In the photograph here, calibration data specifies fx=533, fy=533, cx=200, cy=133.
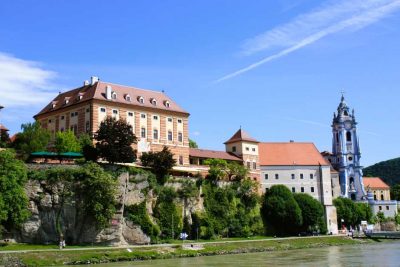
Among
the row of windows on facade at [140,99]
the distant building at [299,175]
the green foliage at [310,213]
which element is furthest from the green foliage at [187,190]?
the distant building at [299,175]

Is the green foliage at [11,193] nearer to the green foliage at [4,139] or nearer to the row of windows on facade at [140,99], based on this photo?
the green foliage at [4,139]

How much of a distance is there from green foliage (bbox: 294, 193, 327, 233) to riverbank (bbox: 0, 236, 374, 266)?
10873 millimetres

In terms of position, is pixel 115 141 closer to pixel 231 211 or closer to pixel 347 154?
pixel 231 211

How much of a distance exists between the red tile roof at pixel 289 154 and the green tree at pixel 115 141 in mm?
41061

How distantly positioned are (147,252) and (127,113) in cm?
2820

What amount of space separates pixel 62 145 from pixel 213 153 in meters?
31.0

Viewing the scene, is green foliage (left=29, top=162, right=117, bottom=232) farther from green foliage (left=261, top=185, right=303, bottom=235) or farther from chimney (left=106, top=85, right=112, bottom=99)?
green foliage (left=261, top=185, right=303, bottom=235)

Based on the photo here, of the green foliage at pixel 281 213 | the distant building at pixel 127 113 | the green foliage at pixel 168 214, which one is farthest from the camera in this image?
the green foliage at pixel 281 213

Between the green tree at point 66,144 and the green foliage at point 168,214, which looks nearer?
the green foliage at point 168,214

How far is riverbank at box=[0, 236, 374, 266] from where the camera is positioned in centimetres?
5125

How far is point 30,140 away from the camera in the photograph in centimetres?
7331

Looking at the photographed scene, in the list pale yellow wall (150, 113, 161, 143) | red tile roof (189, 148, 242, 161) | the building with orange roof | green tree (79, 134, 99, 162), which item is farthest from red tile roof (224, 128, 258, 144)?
the building with orange roof

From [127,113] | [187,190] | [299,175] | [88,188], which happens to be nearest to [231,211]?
[187,190]

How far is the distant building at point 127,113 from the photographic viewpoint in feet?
260
